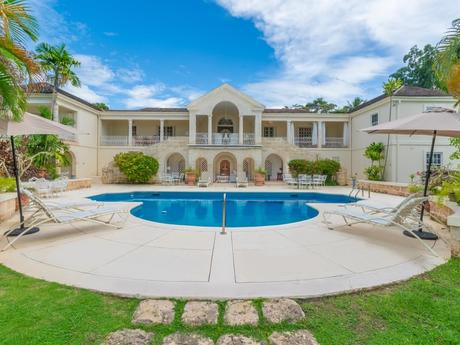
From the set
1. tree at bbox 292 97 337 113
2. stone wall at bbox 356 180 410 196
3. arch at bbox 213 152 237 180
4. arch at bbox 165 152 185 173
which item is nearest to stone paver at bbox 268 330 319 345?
stone wall at bbox 356 180 410 196

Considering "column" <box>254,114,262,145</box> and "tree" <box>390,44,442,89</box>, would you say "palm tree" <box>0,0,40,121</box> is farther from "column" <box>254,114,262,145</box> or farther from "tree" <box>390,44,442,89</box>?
"tree" <box>390,44,442,89</box>

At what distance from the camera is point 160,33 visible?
2153 centimetres

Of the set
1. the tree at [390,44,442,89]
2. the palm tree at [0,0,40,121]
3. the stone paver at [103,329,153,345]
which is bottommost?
the stone paver at [103,329,153,345]

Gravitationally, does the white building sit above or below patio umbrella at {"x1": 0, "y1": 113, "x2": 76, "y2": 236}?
above

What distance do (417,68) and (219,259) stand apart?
156 feet

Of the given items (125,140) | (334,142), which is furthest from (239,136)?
(125,140)

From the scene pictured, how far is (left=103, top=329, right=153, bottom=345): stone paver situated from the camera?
2408mm

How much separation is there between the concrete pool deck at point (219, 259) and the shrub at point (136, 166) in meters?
14.2

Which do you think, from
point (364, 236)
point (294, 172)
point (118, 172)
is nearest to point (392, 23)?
point (294, 172)

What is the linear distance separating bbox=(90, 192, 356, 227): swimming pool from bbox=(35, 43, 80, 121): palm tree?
31.8 ft

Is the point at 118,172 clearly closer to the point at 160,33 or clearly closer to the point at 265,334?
the point at 160,33

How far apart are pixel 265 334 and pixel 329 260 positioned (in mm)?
2413

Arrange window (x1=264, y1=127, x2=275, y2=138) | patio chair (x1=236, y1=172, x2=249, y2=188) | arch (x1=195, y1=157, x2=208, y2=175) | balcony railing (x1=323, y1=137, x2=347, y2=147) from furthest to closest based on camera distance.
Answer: window (x1=264, y1=127, x2=275, y2=138) < balcony railing (x1=323, y1=137, x2=347, y2=147) < arch (x1=195, y1=157, x2=208, y2=175) < patio chair (x1=236, y1=172, x2=249, y2=188)

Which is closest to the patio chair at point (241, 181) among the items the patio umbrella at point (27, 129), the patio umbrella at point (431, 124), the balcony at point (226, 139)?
the balcony at point (226, 139)
